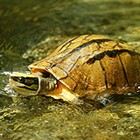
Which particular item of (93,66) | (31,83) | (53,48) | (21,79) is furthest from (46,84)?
(53,48)

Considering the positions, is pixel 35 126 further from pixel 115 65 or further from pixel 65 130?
pixel 115 65

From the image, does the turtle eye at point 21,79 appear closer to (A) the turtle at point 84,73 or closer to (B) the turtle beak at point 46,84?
(A) the turtle at point 84,73

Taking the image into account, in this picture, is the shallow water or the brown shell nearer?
the shallow water

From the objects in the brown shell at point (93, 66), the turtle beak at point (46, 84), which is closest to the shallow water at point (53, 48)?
the turtle beak at point (46, 84)

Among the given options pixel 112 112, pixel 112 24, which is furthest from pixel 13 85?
pixel 112 24

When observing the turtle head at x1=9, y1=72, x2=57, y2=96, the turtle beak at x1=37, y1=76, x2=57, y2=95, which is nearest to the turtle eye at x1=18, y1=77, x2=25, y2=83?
the turtle head at x1=9, y1=72, x2=57, y2=96

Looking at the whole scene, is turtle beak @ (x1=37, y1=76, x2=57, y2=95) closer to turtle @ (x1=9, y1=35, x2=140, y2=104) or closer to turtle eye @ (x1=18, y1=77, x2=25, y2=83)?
turtle @ (x1=9, y1=35, x2=140, y2=104)
